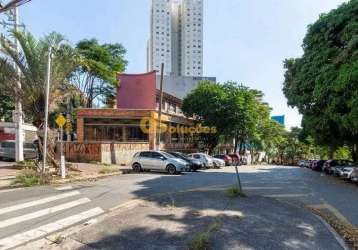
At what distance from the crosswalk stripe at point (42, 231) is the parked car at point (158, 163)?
16.8 metres

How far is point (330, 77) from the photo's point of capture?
23391 mm

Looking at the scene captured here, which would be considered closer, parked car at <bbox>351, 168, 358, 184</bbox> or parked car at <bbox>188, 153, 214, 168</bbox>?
parked car at <bbox>351, 168, 358, 184</bbox>

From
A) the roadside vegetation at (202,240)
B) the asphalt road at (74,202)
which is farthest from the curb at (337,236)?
the roadside vegetation at (202,240)

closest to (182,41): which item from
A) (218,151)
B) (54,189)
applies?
(218,151)

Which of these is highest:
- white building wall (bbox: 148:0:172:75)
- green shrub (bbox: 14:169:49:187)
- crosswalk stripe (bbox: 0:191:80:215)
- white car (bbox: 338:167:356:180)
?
white building wall (bbox: 148:0:172:75)

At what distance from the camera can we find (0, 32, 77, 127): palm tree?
21.7 metres

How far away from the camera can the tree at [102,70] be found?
4841 cm

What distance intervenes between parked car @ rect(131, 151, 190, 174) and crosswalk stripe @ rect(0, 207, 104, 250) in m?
16.8

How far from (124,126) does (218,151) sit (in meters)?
27.9

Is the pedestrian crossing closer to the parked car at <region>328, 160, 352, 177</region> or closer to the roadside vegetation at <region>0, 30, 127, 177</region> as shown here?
the roadside vegetation at <region>0, 30, 127, 177</region>

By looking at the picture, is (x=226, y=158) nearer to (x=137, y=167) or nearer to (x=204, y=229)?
(x=137, y=167)

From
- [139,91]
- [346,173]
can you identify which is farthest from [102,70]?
[346,173]

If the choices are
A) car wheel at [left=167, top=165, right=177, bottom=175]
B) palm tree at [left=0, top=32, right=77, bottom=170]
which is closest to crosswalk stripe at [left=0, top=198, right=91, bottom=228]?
palm tree at [left=0, top=32, right=77, bottom=170]

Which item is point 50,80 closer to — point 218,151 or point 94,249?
point 94,249
